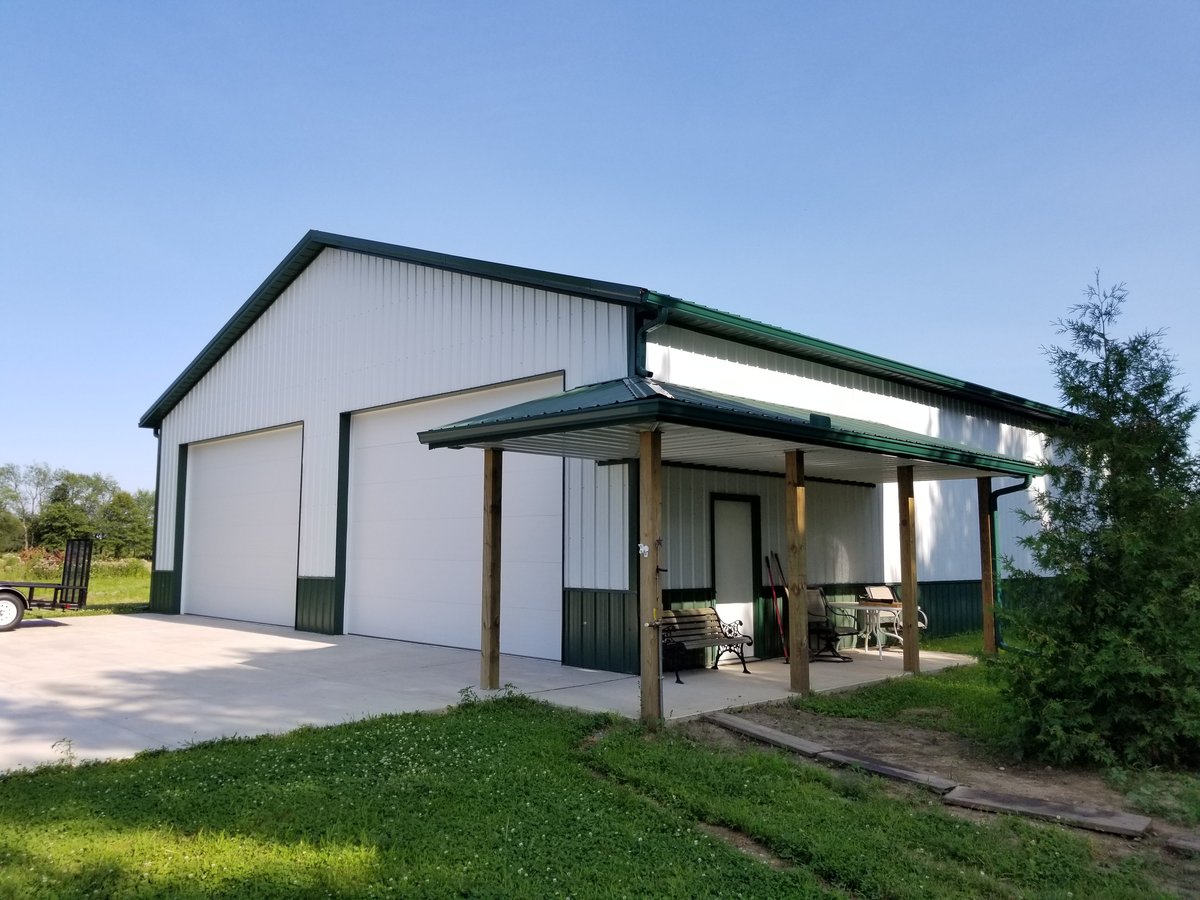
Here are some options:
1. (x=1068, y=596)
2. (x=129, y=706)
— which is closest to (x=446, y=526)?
(x=129, y=706)

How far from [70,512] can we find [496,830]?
4842cm

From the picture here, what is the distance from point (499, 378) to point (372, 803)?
685 centimetres

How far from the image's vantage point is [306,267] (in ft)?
48.7

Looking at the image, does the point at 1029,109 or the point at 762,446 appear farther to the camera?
the point at 1029,109

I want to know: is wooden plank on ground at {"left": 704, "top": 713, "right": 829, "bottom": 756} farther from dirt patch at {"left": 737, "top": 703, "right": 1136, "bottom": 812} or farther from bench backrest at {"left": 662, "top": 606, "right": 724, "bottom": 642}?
bench backrest at {"left": 662, "top": 606, "right": 724, "bottom": 642}

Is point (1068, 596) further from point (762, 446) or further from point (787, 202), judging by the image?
point (787, 202)

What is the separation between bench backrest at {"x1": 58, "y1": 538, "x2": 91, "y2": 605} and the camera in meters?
15.0

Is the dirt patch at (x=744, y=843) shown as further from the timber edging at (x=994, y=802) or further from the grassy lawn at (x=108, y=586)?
the grassy lawn at (x=108, y=586)

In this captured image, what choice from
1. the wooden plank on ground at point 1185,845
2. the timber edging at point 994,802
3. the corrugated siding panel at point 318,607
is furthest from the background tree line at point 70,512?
the wooden plank on ground at point 1185,845

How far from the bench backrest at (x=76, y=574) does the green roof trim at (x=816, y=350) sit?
39.7ft

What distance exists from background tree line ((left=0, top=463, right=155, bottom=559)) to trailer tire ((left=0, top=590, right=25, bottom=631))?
19.4m

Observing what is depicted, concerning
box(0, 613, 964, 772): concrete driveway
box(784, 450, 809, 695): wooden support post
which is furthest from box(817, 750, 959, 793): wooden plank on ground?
box(784, 450, 809, 695): wooden support post

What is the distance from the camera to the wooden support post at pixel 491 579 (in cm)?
816

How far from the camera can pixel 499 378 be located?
10.9 metres
